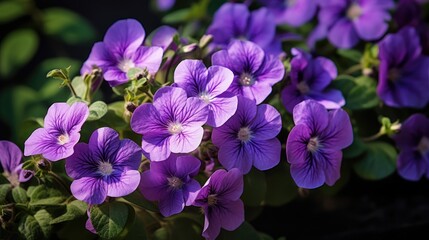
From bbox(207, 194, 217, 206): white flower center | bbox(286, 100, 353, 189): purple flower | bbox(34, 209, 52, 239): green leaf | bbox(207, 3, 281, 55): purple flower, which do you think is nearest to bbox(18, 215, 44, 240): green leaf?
bbox(34, 209, 52, 239): green leaf

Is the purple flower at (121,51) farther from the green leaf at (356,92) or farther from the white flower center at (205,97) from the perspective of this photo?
the green leaf at (356,92)

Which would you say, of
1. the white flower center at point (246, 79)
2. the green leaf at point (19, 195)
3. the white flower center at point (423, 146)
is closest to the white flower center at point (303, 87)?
the white flower center at point (246, 79)

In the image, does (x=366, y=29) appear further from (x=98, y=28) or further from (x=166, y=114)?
(x=98, y=28)

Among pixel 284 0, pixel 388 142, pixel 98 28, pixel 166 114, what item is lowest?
pixel 98 28

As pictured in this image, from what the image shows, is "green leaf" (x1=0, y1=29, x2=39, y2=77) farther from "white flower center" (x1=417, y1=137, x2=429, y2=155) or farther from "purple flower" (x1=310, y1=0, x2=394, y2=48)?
"white flower center" (x1=417, y1=137, x2=429, y2=155)

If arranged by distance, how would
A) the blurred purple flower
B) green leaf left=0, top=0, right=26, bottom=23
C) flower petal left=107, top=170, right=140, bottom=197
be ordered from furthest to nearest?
green leaf left=0, top=0, right=26, bottom=23 < the blurred purple flower < flower petal left=107, top=170, right=140, bottom=197

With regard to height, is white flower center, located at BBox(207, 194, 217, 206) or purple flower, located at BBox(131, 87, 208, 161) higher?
purple flower, located at BBox(131, 87, 208, 161)

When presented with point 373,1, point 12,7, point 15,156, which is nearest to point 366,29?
point 373,1
